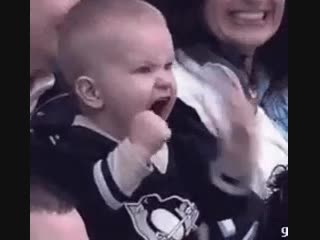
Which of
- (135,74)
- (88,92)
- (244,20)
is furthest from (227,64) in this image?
(88,92)

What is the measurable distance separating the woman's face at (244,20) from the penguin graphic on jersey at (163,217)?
38 cm

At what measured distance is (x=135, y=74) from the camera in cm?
239

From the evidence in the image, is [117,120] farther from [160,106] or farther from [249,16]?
[249,16]

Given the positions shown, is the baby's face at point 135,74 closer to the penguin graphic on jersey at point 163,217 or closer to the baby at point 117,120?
the baby at point 117,120

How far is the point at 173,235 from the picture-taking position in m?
2.44

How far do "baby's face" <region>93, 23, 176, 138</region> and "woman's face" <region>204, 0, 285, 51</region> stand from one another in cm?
12

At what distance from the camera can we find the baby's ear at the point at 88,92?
7.84 feet

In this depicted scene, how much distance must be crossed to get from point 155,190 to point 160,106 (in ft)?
0.61

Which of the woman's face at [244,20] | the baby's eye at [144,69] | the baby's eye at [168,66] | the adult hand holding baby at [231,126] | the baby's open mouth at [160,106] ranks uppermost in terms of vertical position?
the woman's face at [244,20]

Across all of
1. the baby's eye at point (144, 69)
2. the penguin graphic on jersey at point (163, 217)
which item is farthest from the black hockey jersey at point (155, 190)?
the baby's eye at point (144, 69)

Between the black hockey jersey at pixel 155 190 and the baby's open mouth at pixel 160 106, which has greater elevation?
the baby's open mouth at pixel 160 106
